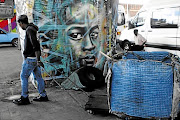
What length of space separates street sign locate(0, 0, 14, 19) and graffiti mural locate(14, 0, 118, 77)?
11.0 m

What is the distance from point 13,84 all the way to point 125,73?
12.6 ft

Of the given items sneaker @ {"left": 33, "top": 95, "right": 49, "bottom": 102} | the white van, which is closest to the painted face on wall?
sneaker @ {"left": 33, "top": 95, "right": 49, "bottom": 102}

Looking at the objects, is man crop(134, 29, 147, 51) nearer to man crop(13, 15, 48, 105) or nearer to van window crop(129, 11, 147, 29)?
van window crop(129, 11, 147, 29)

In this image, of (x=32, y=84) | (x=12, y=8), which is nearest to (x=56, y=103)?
(x=32, y=84)

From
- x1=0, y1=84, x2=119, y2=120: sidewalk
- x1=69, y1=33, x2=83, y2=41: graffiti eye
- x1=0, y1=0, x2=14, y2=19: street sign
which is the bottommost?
x1=0, y1=84, x2=119, y2=120: sidewalk

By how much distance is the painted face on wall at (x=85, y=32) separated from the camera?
5211mm

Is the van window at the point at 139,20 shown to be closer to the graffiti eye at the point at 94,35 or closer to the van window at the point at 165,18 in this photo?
the van window at the point at 165,18

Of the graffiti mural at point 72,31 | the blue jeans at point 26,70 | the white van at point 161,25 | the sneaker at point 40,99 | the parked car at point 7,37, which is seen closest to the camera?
the blue jeans at point 26,70

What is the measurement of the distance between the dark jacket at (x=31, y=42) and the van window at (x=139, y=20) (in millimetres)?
6463

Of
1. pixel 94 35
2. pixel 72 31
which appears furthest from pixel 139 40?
pixel 72 31

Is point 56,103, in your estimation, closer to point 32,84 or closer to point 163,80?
point 32,84

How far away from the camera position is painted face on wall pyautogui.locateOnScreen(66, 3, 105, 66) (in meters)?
5.21

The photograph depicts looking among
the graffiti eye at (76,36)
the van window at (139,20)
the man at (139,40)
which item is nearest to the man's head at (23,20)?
the graffiti eye at (76,36)

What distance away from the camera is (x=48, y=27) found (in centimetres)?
497
